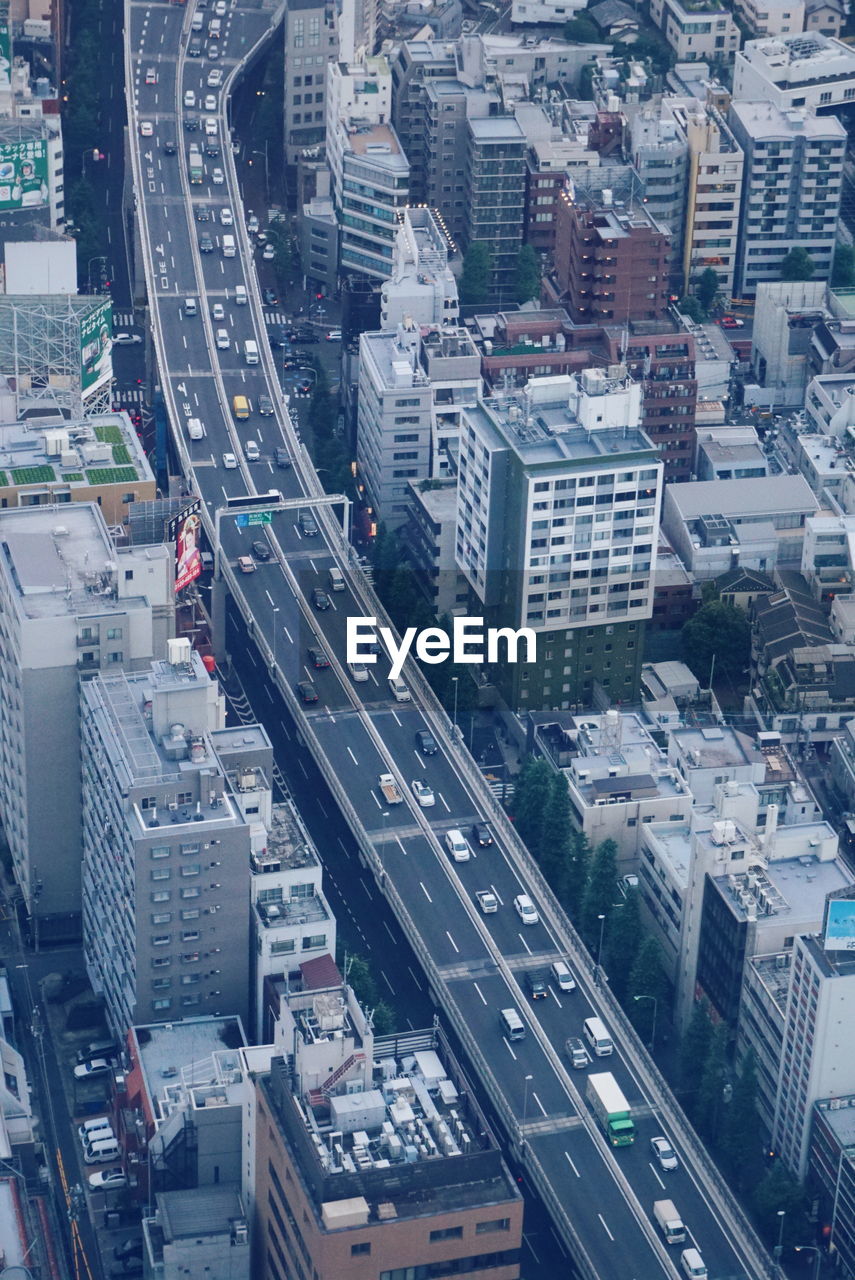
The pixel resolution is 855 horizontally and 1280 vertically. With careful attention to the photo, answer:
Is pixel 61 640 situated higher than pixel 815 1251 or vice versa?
pixel 61 640

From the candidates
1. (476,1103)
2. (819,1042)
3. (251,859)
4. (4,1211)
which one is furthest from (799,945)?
(4,1211)

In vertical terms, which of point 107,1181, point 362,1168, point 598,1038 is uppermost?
point 362,1168

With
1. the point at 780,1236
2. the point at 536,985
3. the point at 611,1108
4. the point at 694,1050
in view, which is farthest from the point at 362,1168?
the point at 536,985

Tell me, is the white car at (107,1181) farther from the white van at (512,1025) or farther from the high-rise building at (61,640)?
the high-rise building at (61,640)

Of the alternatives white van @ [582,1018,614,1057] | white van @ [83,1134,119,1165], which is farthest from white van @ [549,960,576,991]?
white van @ [83,1134,119,1165]

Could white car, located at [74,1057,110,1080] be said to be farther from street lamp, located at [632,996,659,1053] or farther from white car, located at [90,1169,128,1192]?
street lamp, located at [632,996,659,1053]

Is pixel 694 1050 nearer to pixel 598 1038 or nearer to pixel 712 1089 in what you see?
pixel 712 1089

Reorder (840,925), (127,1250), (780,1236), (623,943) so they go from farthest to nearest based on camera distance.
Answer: (623,943) < (780,1236) < (840,925) < (127,1250)
